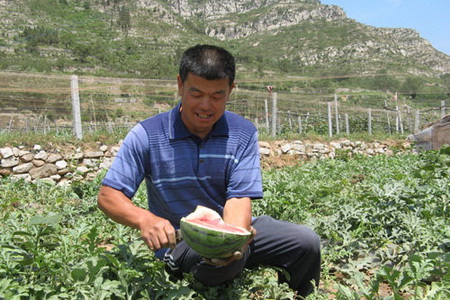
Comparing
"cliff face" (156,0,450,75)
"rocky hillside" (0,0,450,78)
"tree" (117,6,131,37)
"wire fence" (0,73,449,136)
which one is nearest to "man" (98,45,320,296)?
"wire fence" (0,73,449,136)

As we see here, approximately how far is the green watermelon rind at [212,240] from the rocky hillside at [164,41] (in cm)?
3574

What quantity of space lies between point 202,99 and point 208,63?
0.69 feet

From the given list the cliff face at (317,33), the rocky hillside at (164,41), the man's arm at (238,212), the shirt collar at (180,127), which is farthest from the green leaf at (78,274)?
the cliff face at (317,33)

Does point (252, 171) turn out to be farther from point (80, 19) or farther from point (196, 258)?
point (80, 19)

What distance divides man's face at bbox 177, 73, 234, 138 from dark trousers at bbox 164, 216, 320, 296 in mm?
782

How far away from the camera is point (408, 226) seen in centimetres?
301

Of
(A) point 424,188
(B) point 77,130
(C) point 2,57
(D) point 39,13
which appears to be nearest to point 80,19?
(D) point 39,13

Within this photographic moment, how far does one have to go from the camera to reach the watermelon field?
1915mm

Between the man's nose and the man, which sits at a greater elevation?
the man's nose

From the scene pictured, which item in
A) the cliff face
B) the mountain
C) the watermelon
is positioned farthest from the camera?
the cliff face

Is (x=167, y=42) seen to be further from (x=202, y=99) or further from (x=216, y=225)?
(x=216, y=225)

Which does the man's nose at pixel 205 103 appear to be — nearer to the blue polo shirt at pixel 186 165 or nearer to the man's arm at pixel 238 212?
the blue polo shirt at pixel 186 165

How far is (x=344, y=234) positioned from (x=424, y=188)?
0.93m

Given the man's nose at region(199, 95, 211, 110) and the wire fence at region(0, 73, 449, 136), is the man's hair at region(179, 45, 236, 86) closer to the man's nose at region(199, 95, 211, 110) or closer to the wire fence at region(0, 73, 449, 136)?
the man's nose at region(199, 95, 211, 110)
